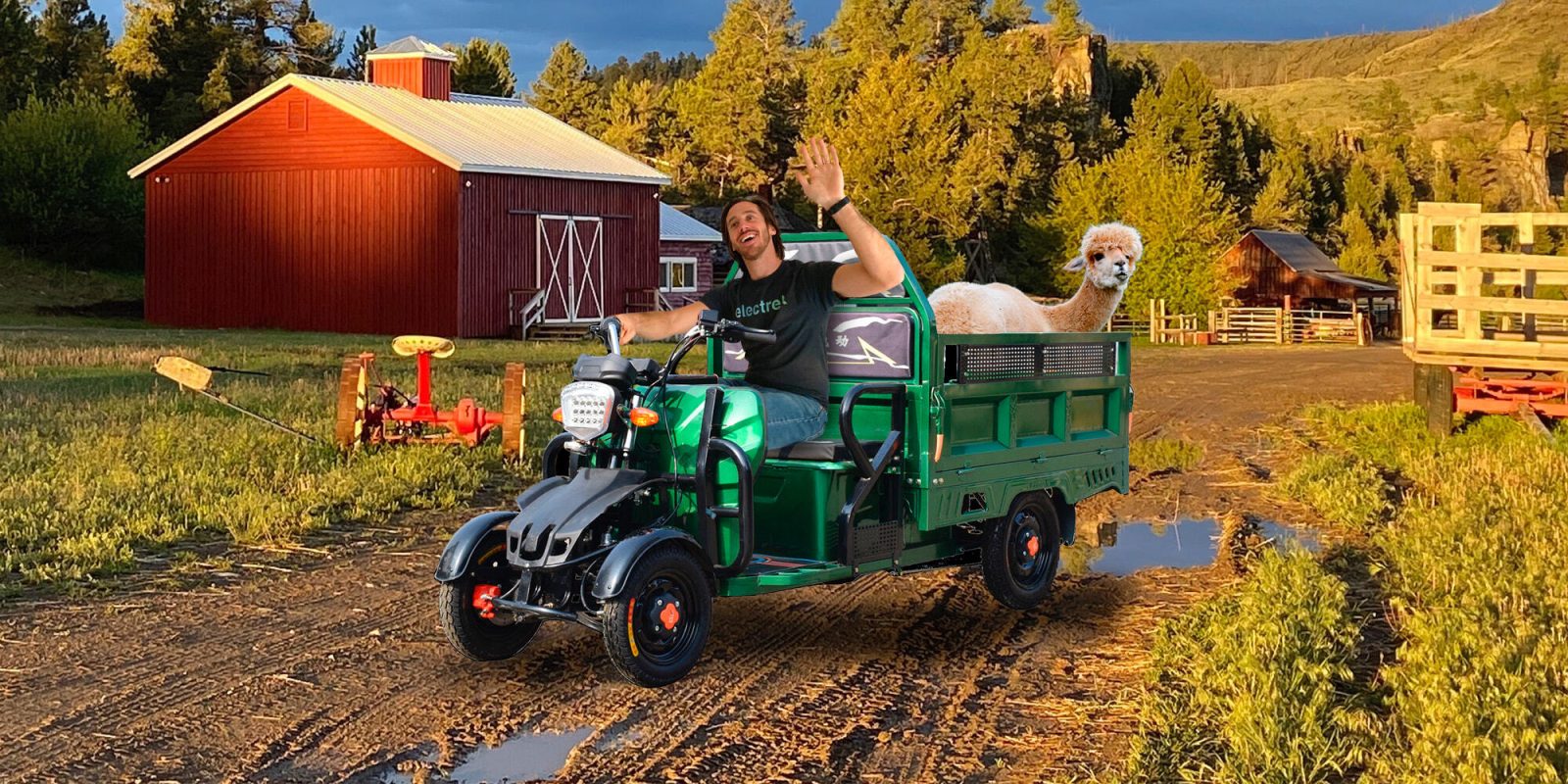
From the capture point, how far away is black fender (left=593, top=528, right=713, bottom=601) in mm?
5969

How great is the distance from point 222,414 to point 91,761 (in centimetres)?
994

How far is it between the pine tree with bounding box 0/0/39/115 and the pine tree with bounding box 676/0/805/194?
31316mm

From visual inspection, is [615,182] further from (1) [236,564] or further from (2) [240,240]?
(1) [236,564]

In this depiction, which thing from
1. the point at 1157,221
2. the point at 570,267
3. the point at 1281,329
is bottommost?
the point at 1281,329

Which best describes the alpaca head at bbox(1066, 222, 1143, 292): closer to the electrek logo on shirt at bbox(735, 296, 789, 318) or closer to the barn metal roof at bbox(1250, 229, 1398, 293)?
the electrek logo on shirt at bbox(735, 296, 789, 318)

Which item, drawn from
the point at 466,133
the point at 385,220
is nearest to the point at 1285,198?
the point at 466,133

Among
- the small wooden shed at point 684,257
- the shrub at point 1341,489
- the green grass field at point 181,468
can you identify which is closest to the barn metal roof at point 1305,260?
the small wooden shed at point 684,257

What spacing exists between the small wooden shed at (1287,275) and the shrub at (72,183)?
4543cm

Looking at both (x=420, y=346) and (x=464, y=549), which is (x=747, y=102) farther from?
(x=464, y=549)

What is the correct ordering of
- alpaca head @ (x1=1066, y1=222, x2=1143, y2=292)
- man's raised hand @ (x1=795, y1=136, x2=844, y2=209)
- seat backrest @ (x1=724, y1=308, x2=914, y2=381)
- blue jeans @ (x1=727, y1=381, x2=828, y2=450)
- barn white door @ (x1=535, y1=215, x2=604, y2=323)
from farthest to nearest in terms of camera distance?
barn white door @ (x1=535, y1=215, x2=604, y2=323) < alpaca head @ (x1=1066, y1=222, x2=1143, y2=292) < seat backrest @ (x1=724, y1=308, x2=914, y2=381) < blue jeans @ (x1=727, y1=381, x2=828, y2=450) < man's raised hand @ (x1=795, y1=136, x2=844, y2=209)

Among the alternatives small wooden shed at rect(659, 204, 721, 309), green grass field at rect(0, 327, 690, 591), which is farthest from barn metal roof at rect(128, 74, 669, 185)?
green grass field at rect(0, 327, 690, 591)

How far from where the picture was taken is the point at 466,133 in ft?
129

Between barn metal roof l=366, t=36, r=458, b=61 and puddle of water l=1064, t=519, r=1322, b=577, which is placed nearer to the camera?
puddle of water l=1064, t=519, r=1322, b=577

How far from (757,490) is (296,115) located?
3415 cm
